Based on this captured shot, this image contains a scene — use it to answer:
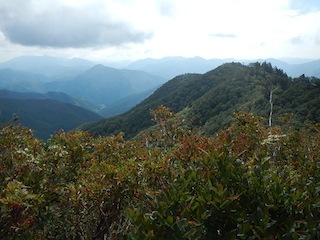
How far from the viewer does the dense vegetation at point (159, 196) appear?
2.36 meters

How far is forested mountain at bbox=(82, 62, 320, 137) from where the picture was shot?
5825 centimetres

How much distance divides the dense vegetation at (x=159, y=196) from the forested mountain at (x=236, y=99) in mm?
31365

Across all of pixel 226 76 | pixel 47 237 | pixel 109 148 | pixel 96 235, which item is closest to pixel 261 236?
pixel 96 235

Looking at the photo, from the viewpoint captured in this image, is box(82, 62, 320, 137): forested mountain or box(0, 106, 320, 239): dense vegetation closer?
box(0, 106, 320, 239): dense vegetation

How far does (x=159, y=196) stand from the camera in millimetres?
2646

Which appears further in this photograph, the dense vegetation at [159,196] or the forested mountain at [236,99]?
the forested mountain at [236,99]

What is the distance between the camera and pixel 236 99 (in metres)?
83.4

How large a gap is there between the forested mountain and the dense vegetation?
31.4m

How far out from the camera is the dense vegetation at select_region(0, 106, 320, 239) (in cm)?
236

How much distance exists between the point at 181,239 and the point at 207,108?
83.5 m

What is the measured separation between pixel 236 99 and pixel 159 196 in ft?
275

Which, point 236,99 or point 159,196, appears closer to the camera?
point 159,196

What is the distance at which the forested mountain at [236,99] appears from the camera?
5825 cm

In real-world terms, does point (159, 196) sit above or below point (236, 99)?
above
